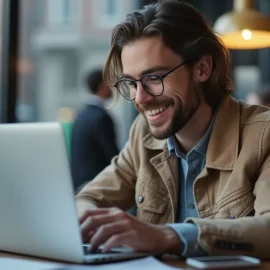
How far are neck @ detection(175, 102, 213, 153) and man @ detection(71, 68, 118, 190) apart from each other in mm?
2212

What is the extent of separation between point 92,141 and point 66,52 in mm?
2820

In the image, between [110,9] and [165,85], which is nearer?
[165,85]

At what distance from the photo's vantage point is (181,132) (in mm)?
2018

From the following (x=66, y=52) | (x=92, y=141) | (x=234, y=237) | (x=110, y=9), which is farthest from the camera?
(x=66, y=52)

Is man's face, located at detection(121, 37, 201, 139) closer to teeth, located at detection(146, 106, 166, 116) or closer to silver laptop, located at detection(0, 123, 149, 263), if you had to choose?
teeth, located at detection(146, 106, 166, 116)

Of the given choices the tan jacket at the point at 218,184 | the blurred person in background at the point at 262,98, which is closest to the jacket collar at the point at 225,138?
the tan jacket at the point at 218,184

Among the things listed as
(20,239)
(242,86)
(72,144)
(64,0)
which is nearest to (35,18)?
(64,0)

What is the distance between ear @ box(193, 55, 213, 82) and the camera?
2.05 meters

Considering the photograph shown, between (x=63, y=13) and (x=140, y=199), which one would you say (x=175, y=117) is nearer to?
(x=140, y=199)

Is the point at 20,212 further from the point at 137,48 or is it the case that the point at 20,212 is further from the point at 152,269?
the point at 137,48

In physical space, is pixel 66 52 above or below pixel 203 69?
below

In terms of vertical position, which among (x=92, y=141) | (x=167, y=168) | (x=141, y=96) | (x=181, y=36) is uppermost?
(x=181, y=36)

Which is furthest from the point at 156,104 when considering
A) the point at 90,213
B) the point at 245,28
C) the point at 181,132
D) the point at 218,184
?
A: the point at 245,28

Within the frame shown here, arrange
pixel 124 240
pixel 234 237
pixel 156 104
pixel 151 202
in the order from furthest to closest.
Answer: pixel 151 202, pixel 156 104, pixel 234 237, pixel 124 240
